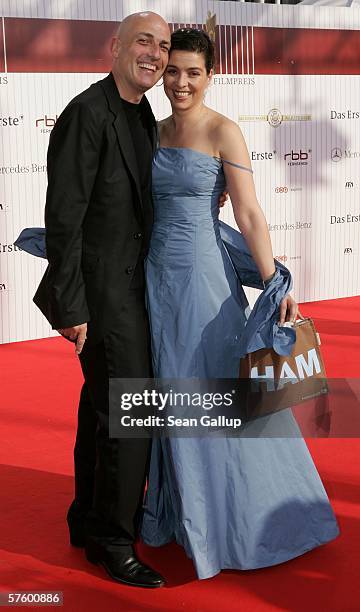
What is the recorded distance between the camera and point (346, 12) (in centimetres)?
671

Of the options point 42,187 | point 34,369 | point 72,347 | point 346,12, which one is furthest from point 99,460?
point 346,12

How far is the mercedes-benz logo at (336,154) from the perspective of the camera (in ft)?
22.2

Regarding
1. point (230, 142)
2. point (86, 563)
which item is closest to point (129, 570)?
point (86, 563)

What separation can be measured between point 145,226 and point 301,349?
56cm

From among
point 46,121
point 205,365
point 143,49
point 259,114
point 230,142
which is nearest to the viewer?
point 143,49

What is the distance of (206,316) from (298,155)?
13.8ft

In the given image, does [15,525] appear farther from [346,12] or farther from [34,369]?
[346,12]

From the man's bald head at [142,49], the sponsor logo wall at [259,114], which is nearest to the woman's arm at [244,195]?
the man's bald head at [142,49]

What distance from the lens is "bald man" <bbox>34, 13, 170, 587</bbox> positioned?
2379 millimetres

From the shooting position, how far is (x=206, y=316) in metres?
2.65

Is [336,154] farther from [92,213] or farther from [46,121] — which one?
[92,213]

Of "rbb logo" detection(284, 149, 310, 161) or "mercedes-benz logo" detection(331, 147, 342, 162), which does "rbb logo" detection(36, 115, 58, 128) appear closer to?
"rbb logo" detection(284, 149, 310, 161)

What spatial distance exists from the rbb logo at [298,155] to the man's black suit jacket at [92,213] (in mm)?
4233

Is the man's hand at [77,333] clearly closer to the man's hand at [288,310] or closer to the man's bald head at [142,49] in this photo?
the man's hand at [288,310]
